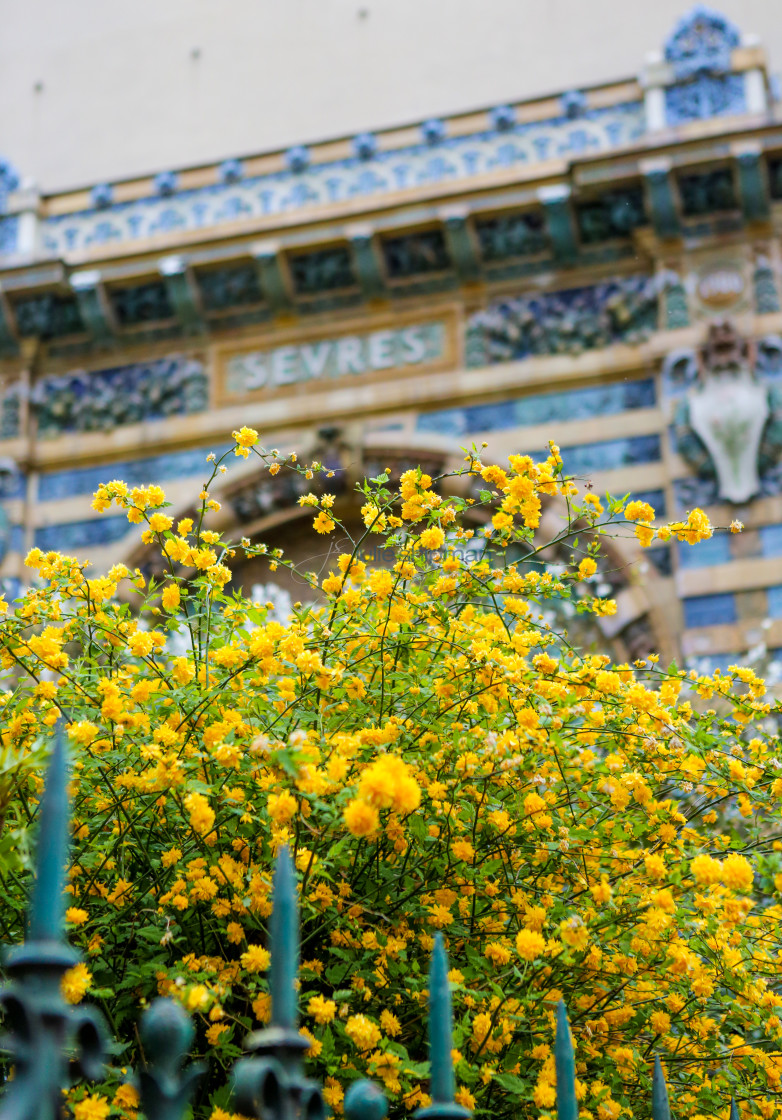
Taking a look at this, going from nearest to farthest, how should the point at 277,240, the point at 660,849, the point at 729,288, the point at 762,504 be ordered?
the point at 660,849, the point at 762,504, the point at 729,288, the point at 277,240

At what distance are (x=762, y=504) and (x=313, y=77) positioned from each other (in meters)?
5.79

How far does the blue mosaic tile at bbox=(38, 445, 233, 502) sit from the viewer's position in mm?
9359

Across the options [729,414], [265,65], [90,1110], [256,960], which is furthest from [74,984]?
[265,65]

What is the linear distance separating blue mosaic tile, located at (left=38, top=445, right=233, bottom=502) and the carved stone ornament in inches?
116

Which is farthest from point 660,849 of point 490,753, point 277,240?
point 277,240

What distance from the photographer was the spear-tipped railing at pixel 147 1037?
1255 mm

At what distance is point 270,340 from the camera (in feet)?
31.3

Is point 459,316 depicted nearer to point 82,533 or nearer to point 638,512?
point 82,533

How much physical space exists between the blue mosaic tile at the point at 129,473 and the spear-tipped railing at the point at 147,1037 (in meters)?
7.88

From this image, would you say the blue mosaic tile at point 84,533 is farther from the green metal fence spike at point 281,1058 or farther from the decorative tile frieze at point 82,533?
the green metal fence spike at point 281,1058

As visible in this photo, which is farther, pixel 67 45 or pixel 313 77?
pixel 67 45

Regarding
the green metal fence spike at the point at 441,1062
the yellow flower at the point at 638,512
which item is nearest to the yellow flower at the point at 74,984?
the green metal fence spike at the point at 441,1062

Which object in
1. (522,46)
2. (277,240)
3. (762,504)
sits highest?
(522,46)

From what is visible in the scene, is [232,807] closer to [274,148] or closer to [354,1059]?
[354,1059]
